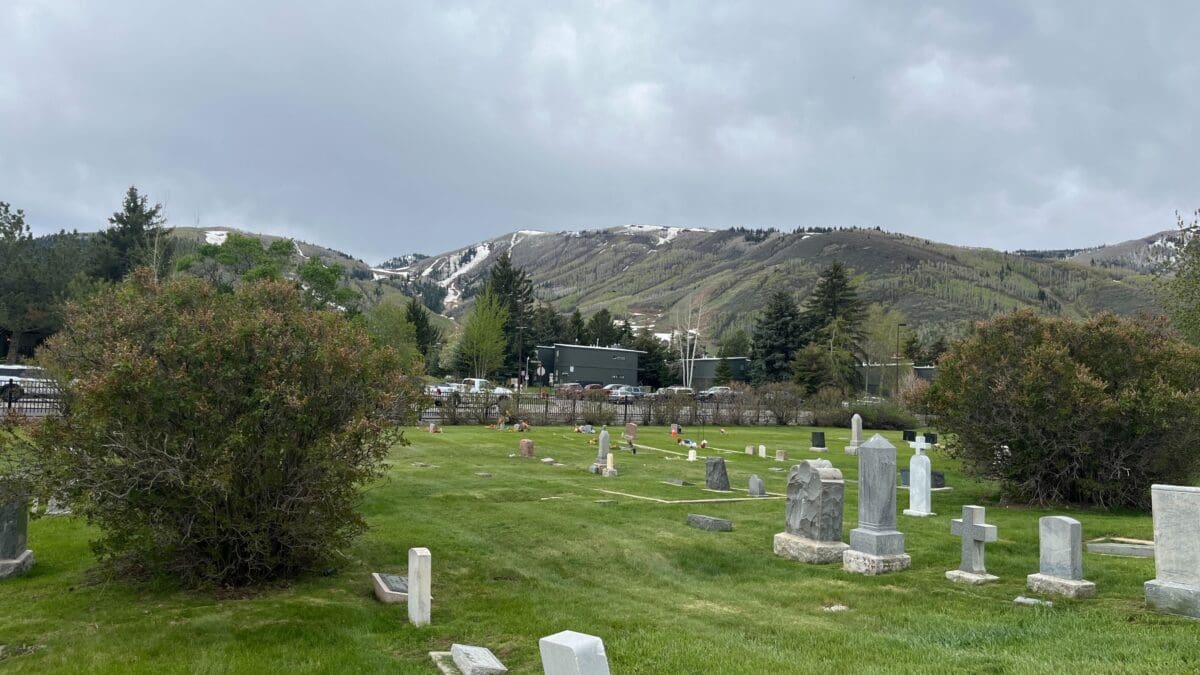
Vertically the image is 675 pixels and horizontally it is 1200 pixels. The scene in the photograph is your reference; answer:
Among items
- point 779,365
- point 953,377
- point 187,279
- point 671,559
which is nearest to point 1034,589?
point 671,559

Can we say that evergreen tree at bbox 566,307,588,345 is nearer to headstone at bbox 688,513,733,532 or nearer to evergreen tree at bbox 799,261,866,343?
evergreen tree at bbox 799,261,866,343

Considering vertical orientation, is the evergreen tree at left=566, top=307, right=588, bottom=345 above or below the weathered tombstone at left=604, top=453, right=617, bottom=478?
above

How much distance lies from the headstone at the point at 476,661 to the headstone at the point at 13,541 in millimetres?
5934

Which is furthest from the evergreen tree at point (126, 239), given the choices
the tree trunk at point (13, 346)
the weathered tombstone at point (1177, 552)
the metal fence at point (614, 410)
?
the weathered tombstone at point (1177, 552)

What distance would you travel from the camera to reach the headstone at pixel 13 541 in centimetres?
864

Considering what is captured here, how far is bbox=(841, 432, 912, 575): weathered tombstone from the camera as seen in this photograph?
9.63 meters

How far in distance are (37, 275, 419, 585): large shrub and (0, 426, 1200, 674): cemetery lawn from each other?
59 cm

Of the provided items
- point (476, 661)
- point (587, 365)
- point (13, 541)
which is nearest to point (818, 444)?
point (476, 661)

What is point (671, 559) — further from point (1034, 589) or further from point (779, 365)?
point (779, 365)

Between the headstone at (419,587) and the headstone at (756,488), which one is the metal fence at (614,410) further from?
the headstone at (419,587)

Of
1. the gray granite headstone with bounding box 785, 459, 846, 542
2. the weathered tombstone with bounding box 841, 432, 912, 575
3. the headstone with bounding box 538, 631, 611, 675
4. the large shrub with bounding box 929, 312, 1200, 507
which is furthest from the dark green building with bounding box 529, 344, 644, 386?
the headstone with bounding box 538, 631, 611, 675

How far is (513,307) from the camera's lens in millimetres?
85250

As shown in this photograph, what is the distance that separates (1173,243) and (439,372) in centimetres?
7596

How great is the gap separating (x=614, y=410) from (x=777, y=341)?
94.4 feet
